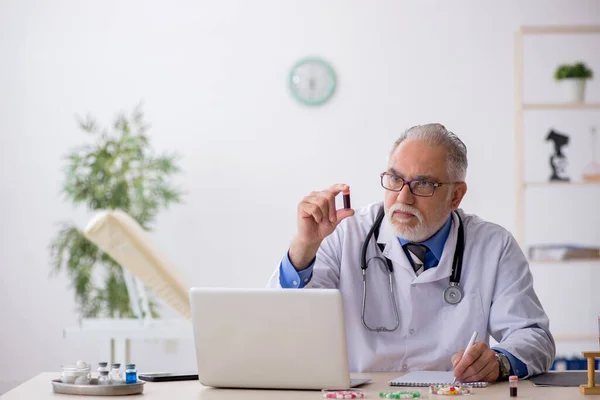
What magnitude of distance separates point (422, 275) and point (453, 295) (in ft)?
0.32

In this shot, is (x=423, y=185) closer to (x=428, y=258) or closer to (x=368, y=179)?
(x=428, y=258)

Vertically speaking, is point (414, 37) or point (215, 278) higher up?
point (414, 37)

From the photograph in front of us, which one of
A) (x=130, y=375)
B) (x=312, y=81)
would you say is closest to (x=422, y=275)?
(x=130, y=375)

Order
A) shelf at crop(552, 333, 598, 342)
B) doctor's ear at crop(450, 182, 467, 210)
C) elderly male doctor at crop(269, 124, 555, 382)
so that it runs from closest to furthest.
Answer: elderly male doctor at crop(269, 124, 555, 382) → doctor's ear at crop(450, 182, 467, 210) → shelf at crop(552, 333, 598, 342)

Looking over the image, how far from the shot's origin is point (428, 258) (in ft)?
8.03

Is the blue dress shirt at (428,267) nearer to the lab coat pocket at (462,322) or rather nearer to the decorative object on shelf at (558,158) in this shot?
the lab coat pocket at (462,322)

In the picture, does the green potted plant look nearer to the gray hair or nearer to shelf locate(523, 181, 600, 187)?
shelf locate(523, 181, 600, 187)

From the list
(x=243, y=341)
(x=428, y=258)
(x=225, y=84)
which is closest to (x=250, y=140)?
(x=225, y=84)

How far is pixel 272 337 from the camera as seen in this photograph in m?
1.77

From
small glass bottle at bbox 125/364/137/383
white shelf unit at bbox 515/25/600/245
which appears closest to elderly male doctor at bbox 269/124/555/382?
small glass bottle at bbox 125/364/137/383

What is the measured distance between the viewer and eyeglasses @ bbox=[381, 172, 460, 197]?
7.77 feet

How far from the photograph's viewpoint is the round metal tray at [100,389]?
5.75 feet

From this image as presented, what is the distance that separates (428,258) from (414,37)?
9.27ft

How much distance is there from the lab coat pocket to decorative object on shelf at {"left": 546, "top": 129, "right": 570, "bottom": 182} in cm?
254
